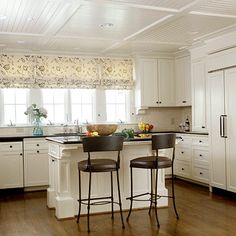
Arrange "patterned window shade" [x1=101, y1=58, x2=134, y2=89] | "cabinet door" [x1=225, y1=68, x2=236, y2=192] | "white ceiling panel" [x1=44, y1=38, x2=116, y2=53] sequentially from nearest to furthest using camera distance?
"cabinet door" [x1=225, y1=68, x2=236, y2=192]
"white ceiling panel" [x1=44, y1=38, x2=116, y2=53]
"patterned window shade" [x1=101, y1=58, x2=134, y2=89]

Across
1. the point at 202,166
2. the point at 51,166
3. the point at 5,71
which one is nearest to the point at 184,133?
the point at 202,166

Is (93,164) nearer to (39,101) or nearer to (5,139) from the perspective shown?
(5,139)

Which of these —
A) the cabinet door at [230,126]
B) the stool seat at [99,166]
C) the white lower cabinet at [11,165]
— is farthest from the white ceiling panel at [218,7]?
the white lower cabinet at [11,165]

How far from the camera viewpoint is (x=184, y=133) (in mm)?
6816

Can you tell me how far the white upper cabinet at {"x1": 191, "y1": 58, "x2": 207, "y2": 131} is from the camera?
641cm

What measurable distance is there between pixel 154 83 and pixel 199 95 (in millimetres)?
1229

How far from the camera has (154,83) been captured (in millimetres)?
7488

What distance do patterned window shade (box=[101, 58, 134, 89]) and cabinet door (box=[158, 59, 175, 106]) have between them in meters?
0.59

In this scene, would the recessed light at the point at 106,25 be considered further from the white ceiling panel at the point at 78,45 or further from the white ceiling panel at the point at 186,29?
the white ceiling panel at the point at 78,45

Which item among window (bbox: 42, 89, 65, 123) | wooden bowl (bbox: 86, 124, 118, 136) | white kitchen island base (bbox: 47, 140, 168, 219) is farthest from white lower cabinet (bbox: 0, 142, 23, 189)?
wooden bowl (bbox: 86, 124, 118, 136)

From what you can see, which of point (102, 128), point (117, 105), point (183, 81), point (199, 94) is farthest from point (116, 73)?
point (102, 128)

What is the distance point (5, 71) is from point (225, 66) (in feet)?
12.5

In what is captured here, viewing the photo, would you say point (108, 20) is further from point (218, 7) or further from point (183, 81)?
point (183, 81)

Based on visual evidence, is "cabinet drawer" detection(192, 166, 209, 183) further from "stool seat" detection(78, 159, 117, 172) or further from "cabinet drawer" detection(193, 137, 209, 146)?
"stool seat" detection(78, 159, 117, 172)
